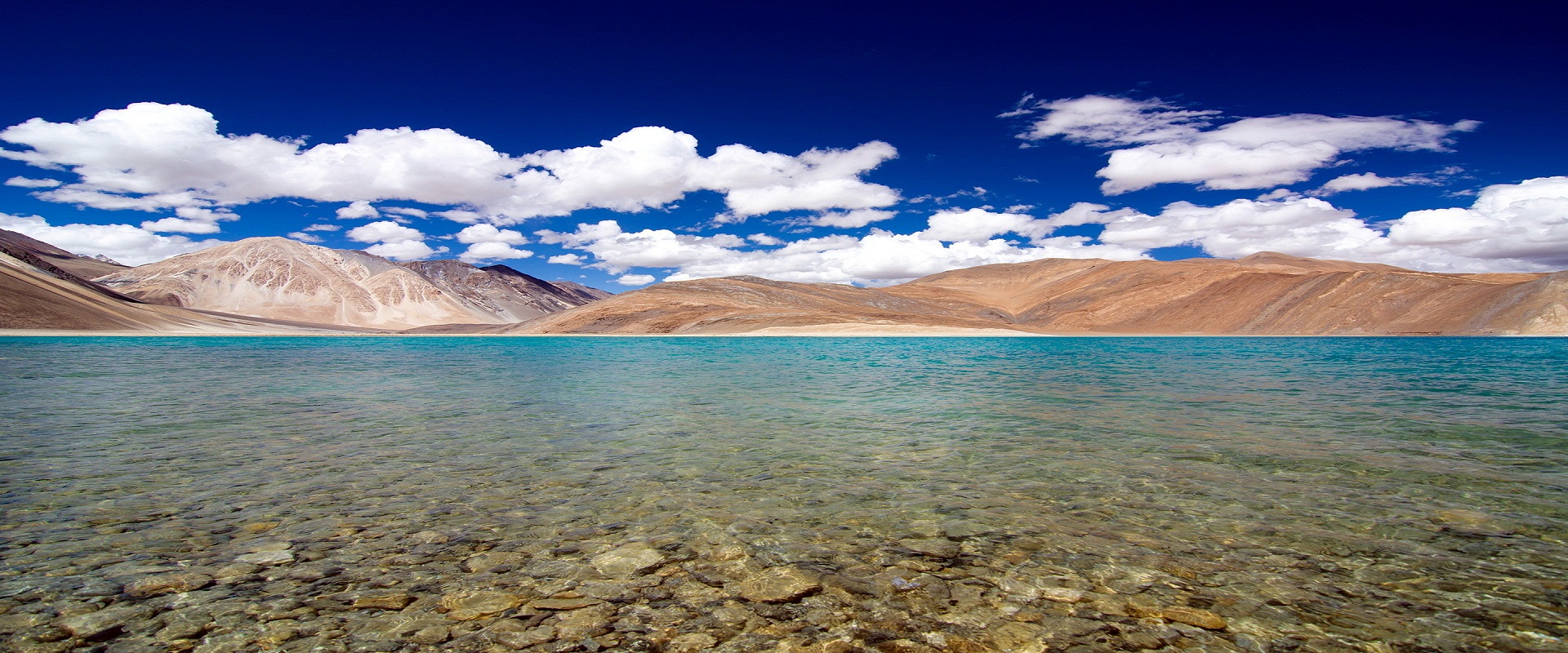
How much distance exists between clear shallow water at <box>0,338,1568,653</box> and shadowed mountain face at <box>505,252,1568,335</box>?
4190 inches

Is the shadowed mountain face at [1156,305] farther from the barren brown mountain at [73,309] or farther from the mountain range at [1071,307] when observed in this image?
the barren brown mountain at [73,309]

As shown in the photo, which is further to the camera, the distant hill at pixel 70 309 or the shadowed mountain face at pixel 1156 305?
the distant hill at pixel 70 309

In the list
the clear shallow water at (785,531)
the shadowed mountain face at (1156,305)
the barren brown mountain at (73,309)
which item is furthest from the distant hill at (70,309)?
the clear shallow water at (785,531)

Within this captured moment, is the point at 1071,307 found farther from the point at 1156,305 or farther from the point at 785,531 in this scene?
the point at 785,531

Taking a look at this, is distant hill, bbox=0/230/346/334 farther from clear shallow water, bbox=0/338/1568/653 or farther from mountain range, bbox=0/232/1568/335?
clear shallow water, bbox=0/338/1568/653

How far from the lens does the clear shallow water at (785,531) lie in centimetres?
502

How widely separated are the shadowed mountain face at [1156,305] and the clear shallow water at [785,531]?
106435 millimetres

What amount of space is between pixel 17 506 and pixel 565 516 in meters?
5.74

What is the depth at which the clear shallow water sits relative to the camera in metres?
5.02

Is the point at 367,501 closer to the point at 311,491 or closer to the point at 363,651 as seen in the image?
the point at 311,491

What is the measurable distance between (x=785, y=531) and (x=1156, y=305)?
15838 centimetres

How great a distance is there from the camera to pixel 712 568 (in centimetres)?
618

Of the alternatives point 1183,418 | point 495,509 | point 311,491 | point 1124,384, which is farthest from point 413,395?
point 1124,384

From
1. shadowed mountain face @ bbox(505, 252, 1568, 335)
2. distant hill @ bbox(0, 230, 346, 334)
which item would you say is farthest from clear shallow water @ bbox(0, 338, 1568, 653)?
distant hill @ bbox(0, 230, 346, 334)
